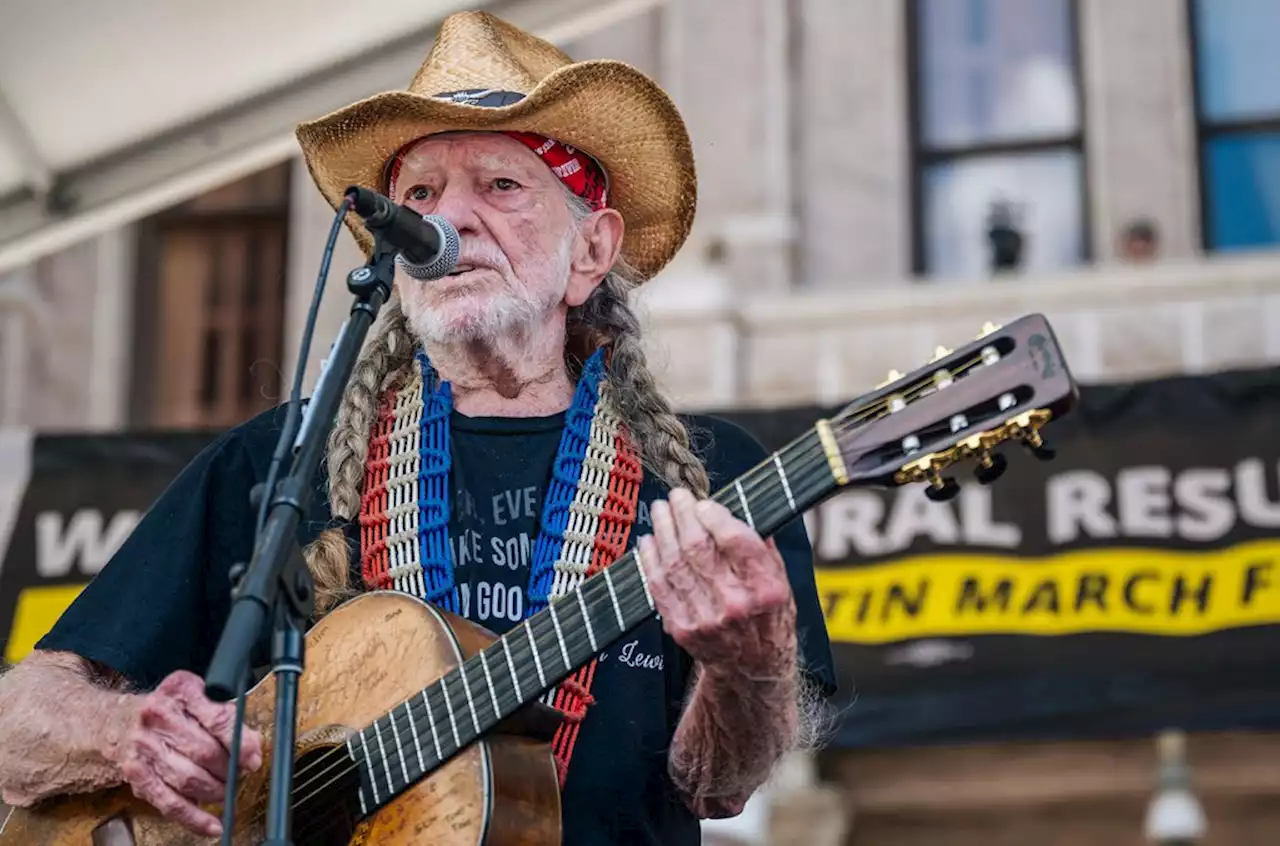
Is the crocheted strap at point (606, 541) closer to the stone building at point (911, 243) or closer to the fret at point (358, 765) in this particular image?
the fret at point (358, 765)

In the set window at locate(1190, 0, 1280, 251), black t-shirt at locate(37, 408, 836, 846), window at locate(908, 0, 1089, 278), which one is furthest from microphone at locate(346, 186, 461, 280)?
window at locate(1190, 0, 1280, 251)

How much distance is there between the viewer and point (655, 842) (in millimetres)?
3041

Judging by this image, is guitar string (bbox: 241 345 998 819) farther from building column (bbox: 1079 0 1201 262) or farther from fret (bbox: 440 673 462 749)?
building column (bbox: 1079 0 1201 262)

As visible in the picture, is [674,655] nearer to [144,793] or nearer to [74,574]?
[144,793]

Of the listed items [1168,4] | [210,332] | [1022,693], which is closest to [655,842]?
[1022,693]

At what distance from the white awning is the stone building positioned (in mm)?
4130

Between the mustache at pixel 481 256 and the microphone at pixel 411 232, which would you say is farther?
the mustache at pixel 481 256

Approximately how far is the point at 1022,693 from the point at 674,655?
447 centimetres

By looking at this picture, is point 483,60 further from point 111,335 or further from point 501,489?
point 111,335

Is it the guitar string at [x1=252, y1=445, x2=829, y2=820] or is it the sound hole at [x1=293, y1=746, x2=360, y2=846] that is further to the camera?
the sound hole at [x1=293, y1=746, x2=360, y2=846]

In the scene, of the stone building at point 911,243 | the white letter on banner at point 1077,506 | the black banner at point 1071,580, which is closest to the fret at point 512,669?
the black banner at point 1071,580

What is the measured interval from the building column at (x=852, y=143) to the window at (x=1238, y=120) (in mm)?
1550

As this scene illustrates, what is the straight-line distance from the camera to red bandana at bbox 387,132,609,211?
3.52 metres

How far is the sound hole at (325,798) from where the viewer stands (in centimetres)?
296
